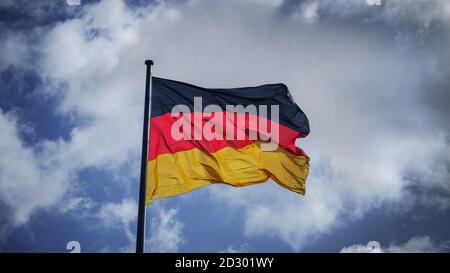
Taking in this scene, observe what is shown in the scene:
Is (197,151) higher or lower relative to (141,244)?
higher

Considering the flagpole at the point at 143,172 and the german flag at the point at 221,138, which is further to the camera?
the german flag at the point at 221,138

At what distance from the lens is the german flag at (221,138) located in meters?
12.5

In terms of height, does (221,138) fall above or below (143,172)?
above

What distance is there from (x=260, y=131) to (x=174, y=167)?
9.84ft

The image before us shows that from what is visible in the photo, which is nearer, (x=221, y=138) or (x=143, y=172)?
(x=143, y=172)

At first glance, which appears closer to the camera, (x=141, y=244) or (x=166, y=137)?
(x=141, y=244)

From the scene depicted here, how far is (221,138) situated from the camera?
535 inches

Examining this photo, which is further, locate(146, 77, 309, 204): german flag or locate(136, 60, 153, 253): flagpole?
locate(146, 77, 309, 204): german flag

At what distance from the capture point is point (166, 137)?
12.8 m

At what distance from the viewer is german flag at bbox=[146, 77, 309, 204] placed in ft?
41.0
